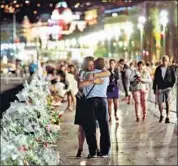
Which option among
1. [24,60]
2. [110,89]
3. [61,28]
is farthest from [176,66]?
[24,60]

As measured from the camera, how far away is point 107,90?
11.5 meters

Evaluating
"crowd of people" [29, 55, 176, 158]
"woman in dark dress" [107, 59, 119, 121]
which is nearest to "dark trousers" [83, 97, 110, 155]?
"crowd of people" [29, 55, 176, 158]

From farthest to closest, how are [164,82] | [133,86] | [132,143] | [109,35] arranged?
[109,35] → [133,86] → [164,82] → [132,143]

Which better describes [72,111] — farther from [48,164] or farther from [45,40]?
[45,40]

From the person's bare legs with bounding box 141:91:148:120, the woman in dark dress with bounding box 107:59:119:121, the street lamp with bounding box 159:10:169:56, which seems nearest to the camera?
the woman in dark dress with bounding box 107:59:119:121

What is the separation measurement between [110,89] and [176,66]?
4.37ft

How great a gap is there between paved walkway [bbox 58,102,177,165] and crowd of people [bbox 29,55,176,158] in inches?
7.9

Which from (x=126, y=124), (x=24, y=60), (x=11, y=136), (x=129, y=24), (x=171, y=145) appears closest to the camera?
(x=11, y=136)

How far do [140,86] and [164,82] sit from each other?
80cm

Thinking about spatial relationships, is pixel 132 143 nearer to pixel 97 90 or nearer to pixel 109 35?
pixel 97 90

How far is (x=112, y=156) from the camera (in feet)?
33.4

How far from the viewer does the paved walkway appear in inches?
387

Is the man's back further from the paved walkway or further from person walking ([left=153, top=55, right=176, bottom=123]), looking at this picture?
person walking ([left=153, top=55, right=176, bottom=123])

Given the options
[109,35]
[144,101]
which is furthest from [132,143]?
[109,35]
